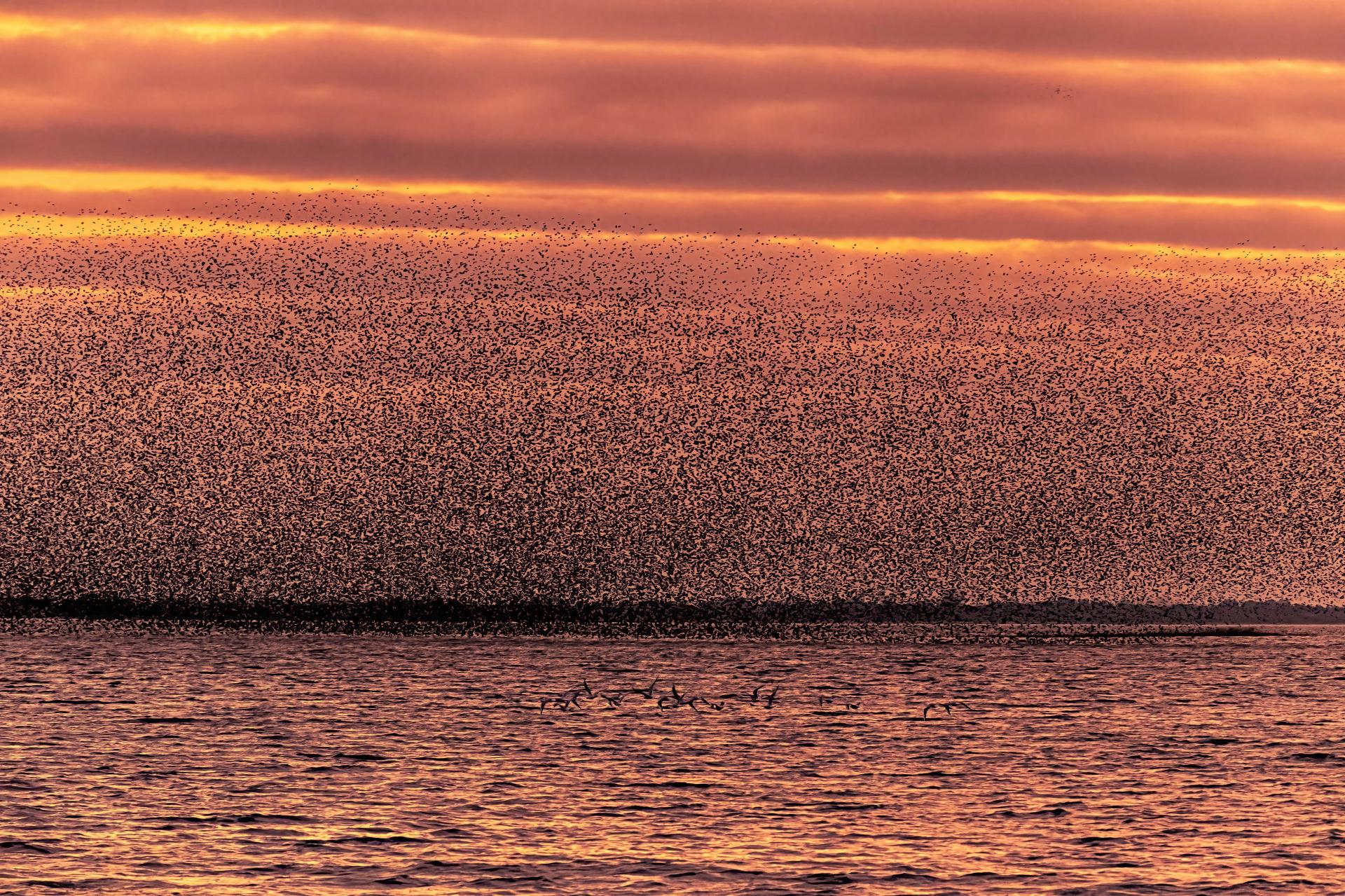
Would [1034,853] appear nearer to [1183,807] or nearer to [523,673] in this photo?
[1183,807]

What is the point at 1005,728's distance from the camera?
247 feet

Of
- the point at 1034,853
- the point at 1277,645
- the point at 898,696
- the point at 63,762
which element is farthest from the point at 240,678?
the point at 1277,645

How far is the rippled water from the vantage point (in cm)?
3738

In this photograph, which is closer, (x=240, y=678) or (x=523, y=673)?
(x=240, y=678)

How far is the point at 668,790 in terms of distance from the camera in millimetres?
51906

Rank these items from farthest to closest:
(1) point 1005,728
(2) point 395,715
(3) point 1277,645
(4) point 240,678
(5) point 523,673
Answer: (3) point 1277,645
(5) point 523,673
(4) point 240,678
(2) point 395,715
(1) point 1005,728

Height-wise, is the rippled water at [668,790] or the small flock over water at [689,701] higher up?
the rippled water at [668,790]

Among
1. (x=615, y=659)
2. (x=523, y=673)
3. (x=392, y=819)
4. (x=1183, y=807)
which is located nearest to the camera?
(x=392, y=819)

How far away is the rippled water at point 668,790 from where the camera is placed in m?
37.4

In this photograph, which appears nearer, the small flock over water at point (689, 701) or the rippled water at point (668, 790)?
the rippled water at point (668, 790)

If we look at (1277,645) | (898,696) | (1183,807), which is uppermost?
(1183,807)

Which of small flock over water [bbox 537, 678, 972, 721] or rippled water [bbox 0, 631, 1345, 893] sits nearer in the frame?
rippled water [bbox 0, 631, 1345, 893]

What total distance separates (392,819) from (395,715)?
3784 cm

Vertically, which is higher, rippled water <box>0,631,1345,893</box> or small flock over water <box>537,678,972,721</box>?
rippled water <box>0,631,1345,893</box>
